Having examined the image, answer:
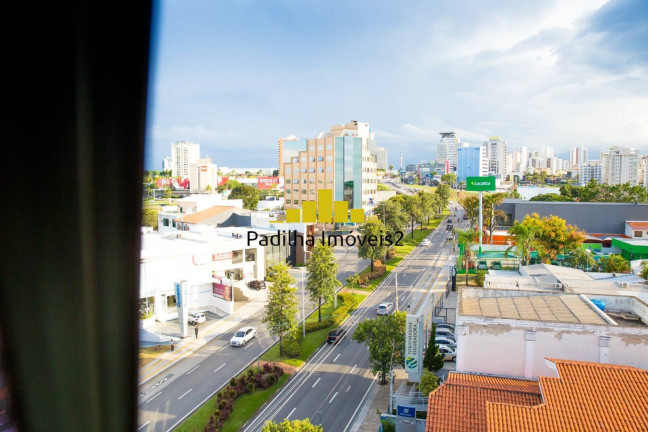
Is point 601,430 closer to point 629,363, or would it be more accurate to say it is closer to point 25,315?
point 629,363

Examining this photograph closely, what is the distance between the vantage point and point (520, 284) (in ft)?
32.8

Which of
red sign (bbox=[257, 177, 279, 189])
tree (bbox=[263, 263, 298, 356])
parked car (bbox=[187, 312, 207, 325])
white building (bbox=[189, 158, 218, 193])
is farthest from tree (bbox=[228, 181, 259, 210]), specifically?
tree (bbox=[263, 263, 298, 356])

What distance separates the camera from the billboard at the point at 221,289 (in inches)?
492

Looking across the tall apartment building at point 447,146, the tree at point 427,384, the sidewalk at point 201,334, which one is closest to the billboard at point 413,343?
the tree at point 427,384

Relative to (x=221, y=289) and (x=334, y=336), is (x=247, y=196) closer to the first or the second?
(x=221, y=289)

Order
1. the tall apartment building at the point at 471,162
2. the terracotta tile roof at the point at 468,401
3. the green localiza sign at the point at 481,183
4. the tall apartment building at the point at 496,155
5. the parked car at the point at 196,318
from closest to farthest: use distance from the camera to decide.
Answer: the terracotta tile roof at the point at 468,401
the parked car at the point at 196,318
the green localiza sign at the point at 481,183
the tall apartment building at the point at 471,162
the tall apartment building at the point at 496,155

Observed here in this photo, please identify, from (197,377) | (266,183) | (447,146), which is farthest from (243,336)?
(447,146)

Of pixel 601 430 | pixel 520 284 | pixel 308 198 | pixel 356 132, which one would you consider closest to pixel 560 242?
pixel 520 284

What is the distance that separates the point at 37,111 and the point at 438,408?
15.5ft

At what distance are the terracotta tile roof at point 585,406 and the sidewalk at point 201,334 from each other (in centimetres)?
616

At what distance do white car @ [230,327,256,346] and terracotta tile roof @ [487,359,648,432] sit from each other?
691cm

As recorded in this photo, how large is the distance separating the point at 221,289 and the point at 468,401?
352 inches

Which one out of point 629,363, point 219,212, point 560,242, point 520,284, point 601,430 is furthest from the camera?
point 219,212

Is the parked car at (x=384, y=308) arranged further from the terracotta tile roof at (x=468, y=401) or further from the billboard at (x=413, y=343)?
the terracotta tile roof at (x=468, y=401)
